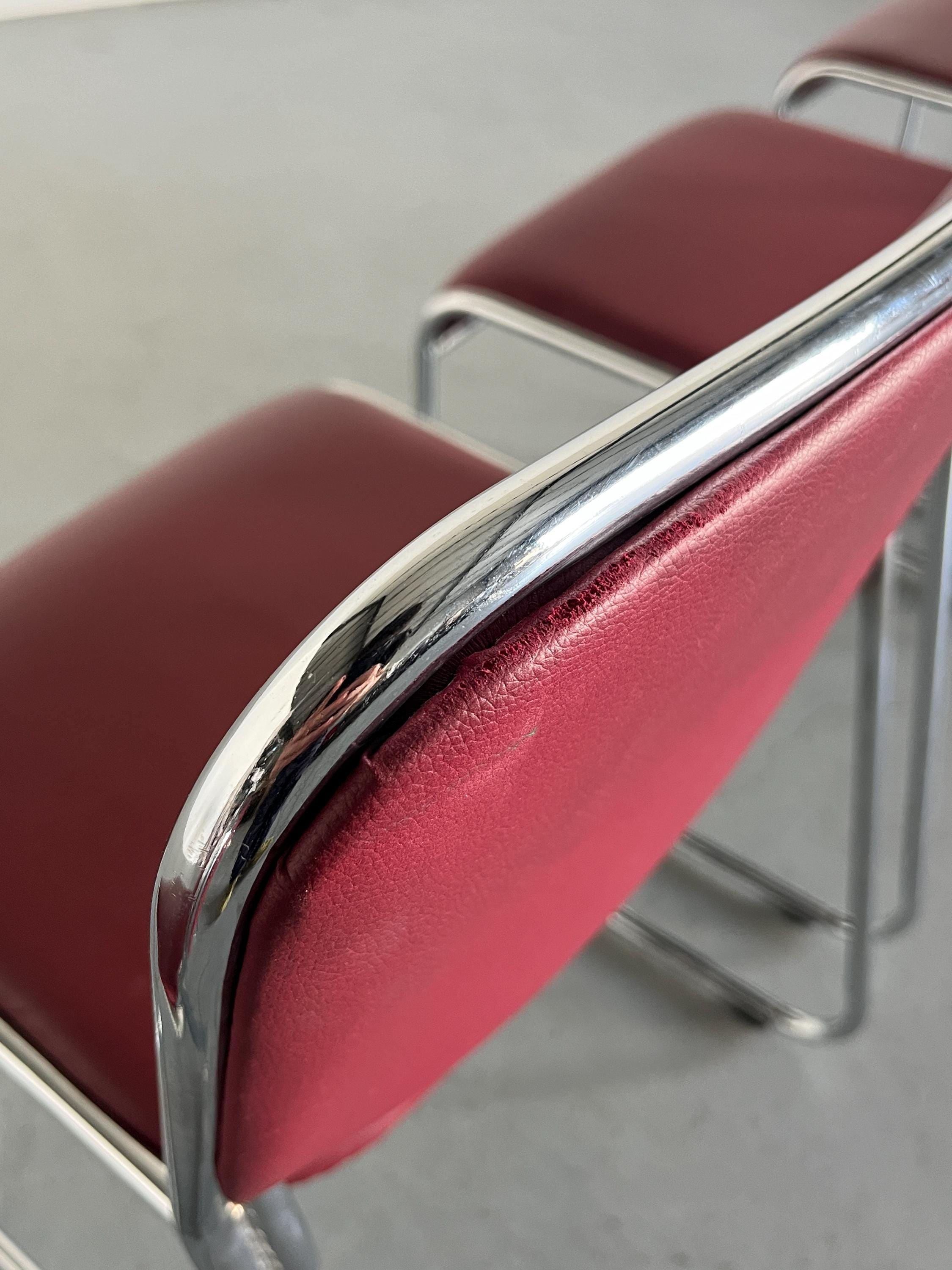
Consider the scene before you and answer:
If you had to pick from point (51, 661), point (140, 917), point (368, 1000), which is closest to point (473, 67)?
point (51, 661)

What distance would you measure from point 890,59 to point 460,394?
71 cm

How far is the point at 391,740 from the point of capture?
351 millimetres

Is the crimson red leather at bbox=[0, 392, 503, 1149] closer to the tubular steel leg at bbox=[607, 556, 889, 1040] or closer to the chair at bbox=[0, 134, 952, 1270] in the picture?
the chair at bbox=[0, 134, 952, 1270]

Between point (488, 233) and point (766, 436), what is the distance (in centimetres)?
180

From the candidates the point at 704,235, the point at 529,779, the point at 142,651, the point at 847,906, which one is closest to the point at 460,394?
the point at 704,235

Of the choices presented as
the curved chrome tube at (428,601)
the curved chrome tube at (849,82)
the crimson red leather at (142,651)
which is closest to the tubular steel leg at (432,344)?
the crimson red leather at (142,651)

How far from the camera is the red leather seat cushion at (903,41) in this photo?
1372mm

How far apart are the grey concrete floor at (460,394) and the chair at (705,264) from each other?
9 centimetres

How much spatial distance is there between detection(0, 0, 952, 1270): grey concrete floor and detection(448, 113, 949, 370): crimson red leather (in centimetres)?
52

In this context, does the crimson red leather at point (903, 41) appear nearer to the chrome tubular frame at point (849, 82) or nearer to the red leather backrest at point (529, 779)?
the chrome tubular frame at point (849, 82)

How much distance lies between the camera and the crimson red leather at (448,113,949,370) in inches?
40.6

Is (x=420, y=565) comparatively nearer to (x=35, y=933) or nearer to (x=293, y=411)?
(x=35, y=933)

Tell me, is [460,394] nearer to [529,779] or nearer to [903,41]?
[903,41]

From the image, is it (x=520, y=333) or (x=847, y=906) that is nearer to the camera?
(x=520, y=333)
